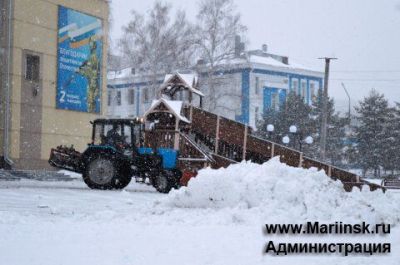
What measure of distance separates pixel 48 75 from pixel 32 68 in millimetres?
785

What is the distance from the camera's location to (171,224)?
9906 millimetres

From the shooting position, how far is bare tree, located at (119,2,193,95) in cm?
4041

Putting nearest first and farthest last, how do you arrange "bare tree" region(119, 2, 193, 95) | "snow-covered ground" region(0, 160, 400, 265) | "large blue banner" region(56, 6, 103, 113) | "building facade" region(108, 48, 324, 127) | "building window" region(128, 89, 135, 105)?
1. "snow-covered ground" region(0, 160, 400, 265)
2. "large blue banner" region(56, 6, 103, 113)
3. "bare tree" region(119, 2, 193, 95)
4. "building facade" region(108, 48, 324, 127)
5. "building window" region(128, 89, 135, 105)

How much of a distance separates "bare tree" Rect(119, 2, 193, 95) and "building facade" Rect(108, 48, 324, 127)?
149 inches

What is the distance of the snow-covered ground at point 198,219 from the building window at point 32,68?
37.7ft

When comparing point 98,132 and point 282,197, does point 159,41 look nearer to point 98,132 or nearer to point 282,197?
point 98,132

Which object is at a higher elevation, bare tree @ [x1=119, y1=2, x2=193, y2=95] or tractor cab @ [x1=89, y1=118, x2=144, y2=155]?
bare tree @ [x1=119, y1=2, x2=193, y2=95]

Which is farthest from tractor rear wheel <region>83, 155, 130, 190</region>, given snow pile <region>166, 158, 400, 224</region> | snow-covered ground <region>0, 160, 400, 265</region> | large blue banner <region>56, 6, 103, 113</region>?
large blue banner <region>56, 6, 103, 113</region>

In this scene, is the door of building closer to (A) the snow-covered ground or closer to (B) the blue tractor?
(B) the blue tractor

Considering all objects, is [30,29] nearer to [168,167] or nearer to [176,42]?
[168,167]

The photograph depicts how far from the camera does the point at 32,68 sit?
1017 inches

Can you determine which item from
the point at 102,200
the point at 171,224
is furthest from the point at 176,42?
the point at 171,224

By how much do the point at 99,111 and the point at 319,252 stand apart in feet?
75.9

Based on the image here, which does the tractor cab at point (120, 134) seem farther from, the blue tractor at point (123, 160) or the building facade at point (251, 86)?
the building facade at point (251, 86)
